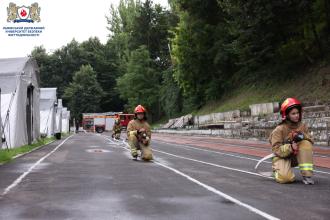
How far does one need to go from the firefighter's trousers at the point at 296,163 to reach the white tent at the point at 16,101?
1609 cm

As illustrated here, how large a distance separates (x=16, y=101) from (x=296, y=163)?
60.6 ft

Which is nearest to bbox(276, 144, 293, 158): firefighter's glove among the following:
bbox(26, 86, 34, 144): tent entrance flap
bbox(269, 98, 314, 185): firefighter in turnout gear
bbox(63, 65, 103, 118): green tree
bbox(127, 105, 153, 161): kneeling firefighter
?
bbox(269, 98, 314, 185): firefighter in turnout gear

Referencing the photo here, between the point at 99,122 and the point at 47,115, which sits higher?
the point at 99,122

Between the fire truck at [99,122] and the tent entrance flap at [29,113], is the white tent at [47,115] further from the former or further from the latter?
the fire truck at [99,122]

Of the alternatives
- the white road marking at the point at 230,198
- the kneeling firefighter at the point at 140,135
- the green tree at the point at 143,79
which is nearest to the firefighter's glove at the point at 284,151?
the white road marking at the point at 230,198

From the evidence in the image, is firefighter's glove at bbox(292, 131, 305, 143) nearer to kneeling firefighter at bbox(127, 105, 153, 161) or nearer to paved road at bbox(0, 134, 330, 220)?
paved road at bbox(0, 134, 330, 220)

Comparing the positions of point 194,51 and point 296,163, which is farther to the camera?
point 194,51

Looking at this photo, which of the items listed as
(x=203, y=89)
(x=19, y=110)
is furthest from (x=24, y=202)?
(x=203, y=89)

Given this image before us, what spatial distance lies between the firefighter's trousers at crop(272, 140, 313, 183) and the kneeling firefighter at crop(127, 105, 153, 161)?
7040 mm

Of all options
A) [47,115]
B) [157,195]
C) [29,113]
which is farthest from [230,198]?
[47,115]

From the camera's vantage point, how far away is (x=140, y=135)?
17250 millimetres

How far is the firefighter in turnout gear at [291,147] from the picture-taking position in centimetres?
1026

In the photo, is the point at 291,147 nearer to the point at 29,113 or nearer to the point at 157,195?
the point at 157,195

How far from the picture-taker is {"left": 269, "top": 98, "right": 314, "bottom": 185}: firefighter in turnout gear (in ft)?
33.7
